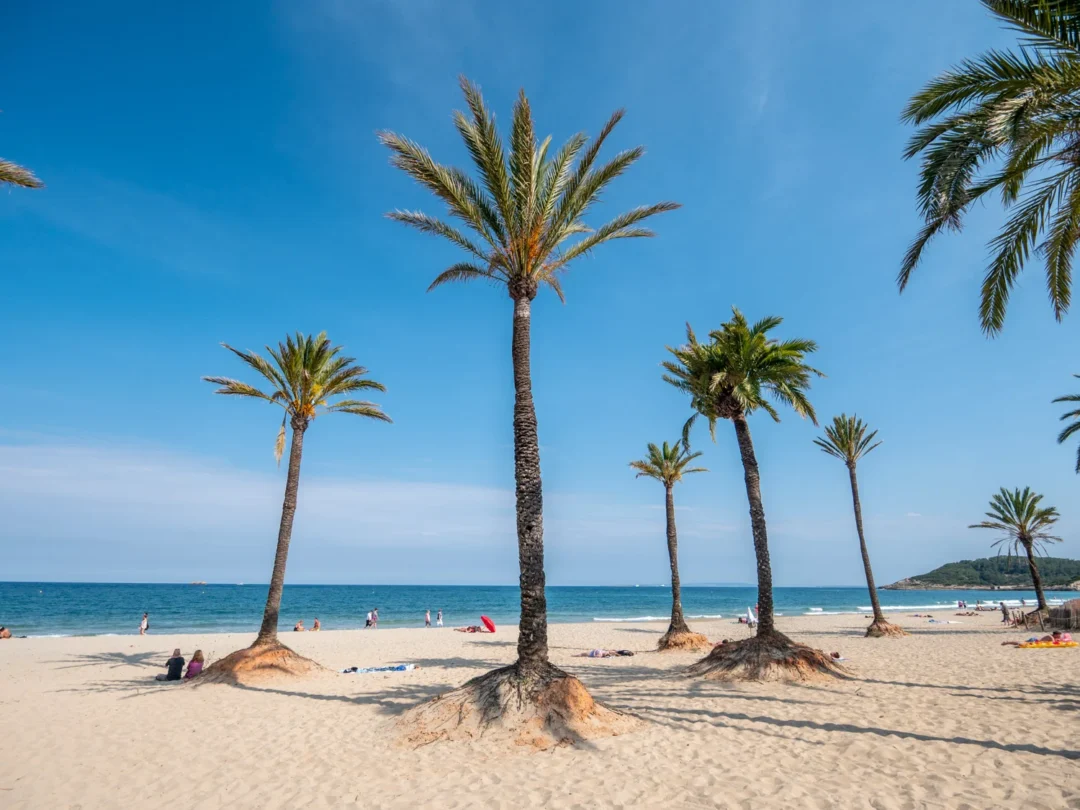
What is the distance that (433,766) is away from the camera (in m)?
7.88

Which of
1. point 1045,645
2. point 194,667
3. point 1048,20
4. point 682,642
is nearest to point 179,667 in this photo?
point 194,667

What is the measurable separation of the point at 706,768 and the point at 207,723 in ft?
31.2

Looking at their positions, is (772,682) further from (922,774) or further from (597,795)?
(597,795)

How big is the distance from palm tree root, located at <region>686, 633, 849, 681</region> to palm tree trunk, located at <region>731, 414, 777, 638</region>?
44 centimetres

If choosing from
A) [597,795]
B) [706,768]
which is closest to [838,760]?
[706,768]

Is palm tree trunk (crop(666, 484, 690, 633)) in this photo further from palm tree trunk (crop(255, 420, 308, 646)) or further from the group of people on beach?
the group of people on beach

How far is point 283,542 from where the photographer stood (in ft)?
55.3

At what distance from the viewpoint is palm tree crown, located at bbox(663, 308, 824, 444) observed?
17031 millimetres

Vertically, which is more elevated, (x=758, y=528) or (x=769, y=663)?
(x=758, y=528)

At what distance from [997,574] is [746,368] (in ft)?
716

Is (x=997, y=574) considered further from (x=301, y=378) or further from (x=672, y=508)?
(x=301, y=378)

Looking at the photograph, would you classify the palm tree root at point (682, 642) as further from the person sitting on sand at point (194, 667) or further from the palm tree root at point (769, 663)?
the person sitting on sand at point (194, 667)

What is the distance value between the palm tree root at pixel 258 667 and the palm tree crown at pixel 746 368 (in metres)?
14.5

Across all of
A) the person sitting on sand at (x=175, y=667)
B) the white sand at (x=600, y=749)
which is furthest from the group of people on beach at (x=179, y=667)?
the white sand at (x=600, y=749)
